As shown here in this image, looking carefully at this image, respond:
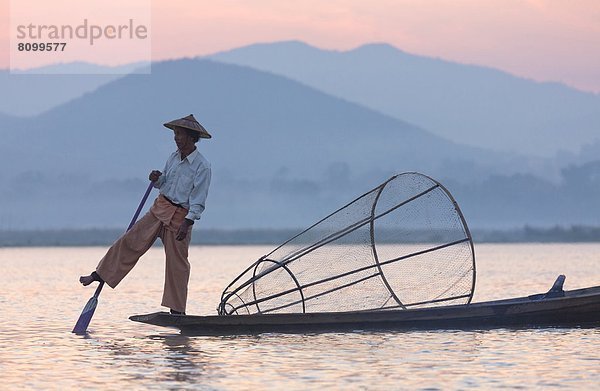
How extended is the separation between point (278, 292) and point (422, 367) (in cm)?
330

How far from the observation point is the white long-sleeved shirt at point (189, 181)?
39.8 feet

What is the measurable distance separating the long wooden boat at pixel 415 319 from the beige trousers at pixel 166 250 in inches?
10.1

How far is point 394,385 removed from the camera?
30.1ft

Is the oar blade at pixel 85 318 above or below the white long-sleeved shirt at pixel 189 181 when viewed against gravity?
below

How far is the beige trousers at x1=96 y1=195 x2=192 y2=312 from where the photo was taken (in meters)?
12.2

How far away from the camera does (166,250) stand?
1222 centimetres

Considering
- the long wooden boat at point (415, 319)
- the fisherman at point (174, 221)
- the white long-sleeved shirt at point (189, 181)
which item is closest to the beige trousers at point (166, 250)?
the fisherman at point (174, 221)

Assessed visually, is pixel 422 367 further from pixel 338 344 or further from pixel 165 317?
pixel 165 317

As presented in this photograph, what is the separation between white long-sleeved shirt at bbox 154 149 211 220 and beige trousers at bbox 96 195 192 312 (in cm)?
10

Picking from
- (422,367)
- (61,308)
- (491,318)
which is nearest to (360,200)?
(491,318)

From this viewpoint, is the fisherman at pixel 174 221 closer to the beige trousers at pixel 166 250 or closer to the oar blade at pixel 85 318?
the beige trousers at pixel 166 250

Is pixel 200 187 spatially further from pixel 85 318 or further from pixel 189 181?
pixel 85 318

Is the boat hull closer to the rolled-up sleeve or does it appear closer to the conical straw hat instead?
the rolled-up sleeve

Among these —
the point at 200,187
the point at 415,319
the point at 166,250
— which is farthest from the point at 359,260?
the point at 166,250
